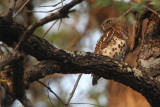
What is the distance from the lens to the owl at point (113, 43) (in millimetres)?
4586

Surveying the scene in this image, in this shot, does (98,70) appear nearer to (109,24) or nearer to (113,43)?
(113,43)

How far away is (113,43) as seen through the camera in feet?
15.2

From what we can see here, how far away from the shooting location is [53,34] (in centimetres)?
795

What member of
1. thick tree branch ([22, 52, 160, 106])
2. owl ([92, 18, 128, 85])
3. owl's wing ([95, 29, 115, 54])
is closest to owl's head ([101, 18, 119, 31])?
owl ([92, 18, 128, 85])

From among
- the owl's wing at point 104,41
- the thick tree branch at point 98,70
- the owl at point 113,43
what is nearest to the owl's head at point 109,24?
the owl at point 113,43

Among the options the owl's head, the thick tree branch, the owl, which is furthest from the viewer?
the owl's head

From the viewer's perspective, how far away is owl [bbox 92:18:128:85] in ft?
15.0

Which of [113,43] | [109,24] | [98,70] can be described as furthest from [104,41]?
[98,70]

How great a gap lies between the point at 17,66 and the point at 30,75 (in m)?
0.45

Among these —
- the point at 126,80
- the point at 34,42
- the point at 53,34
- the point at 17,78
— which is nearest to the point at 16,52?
the point at 17,78

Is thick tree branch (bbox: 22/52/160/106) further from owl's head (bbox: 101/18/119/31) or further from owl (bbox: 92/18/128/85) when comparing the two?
owl's head (bbox: 101/18/119/31)

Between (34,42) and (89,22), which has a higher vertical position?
(34,42)

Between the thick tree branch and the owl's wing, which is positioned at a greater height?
the thick tree branch

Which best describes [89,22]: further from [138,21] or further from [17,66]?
[17,66]
